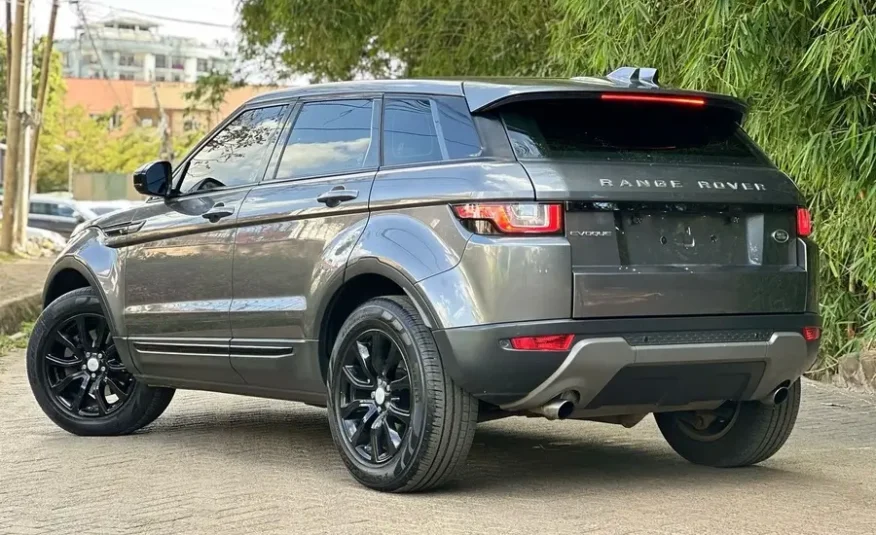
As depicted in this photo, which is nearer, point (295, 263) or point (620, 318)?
point (620, 318)

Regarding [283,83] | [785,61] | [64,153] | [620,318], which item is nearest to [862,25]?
[785,61]

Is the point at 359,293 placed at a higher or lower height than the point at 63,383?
→ higher

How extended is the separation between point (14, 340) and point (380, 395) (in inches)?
348

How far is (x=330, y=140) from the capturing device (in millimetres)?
6672

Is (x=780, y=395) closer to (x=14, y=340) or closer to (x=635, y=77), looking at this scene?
(x=635, y=77)

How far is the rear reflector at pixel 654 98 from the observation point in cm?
589

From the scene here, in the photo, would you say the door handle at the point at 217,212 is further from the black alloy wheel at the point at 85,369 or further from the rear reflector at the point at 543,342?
the rear reflector at the point at 543,342

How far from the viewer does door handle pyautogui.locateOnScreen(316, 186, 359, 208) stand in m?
6.26

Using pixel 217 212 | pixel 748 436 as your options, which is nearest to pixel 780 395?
pixel 748 436

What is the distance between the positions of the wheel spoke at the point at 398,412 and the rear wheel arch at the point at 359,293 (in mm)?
423

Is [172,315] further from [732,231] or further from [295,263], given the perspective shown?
[732,231]

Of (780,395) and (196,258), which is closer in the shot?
(780,395)

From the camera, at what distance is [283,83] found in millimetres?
25609

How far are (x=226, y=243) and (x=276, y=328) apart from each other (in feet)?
1.87
